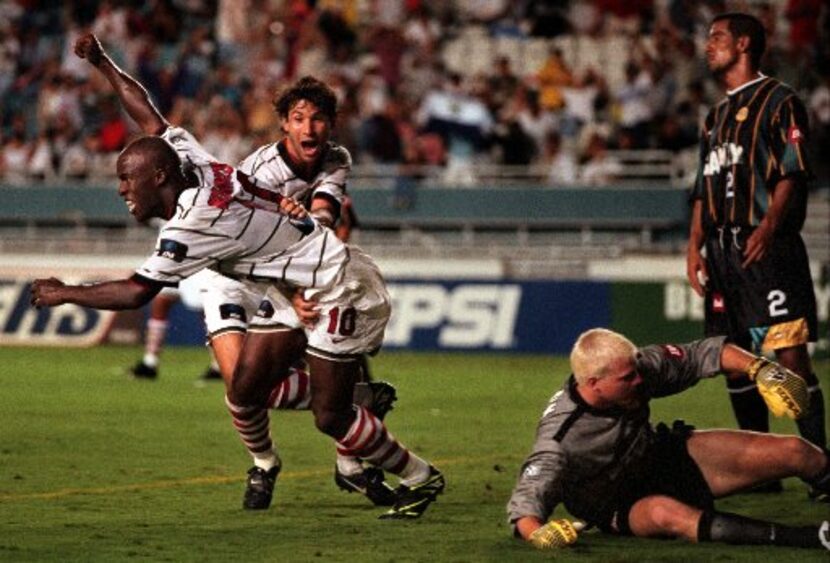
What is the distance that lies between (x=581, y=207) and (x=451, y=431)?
973 cm

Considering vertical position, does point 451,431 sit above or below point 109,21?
below

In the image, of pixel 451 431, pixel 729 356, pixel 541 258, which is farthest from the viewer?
pixel 541 258

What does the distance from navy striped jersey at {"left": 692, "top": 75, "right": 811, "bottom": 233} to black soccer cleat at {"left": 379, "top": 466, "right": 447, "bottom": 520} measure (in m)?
2.29

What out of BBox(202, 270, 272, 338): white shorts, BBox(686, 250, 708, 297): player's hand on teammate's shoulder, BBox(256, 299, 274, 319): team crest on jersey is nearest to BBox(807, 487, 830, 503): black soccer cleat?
BBox(686, 250, 708, 297): player's hand on teammate's shoulder

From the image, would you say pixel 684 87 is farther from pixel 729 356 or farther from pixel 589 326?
pixel 729 356

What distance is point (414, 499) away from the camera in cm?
900

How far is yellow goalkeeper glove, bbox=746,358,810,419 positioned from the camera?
7.40 meters

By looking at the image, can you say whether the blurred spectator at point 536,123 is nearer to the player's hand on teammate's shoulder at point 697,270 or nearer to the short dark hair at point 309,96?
the player's hand on teammate's shoulder at point 697,270

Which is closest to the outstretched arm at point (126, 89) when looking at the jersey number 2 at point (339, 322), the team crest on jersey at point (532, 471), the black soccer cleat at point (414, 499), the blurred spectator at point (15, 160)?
the jersey number 2 at point (339, 322)

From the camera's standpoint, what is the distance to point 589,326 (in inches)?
841

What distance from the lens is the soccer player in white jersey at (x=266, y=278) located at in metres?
8.20

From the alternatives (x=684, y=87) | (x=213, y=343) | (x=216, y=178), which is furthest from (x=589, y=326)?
(x=216, y=178)

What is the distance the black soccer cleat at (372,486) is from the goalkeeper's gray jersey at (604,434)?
167 centimetres

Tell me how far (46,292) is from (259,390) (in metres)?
1.55
